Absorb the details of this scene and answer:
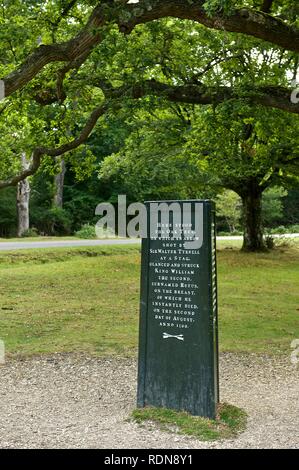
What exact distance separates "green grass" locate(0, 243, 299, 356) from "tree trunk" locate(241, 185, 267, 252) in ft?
3.62

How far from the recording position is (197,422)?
18.1 ft

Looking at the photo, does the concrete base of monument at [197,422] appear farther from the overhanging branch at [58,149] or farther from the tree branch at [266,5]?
the overhanging branch at [58,149]

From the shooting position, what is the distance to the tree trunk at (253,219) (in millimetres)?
23781

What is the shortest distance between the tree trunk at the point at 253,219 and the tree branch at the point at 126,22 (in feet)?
50.8

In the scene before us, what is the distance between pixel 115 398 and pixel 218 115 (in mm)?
6921

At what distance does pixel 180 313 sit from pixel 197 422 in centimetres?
110

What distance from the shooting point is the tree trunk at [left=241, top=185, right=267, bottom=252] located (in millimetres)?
23781

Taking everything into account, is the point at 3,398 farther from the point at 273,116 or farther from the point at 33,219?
the point at 33,219

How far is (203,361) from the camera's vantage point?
5645 mm

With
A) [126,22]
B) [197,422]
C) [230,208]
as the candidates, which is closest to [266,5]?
[126,22]

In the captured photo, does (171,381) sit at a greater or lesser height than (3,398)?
greater

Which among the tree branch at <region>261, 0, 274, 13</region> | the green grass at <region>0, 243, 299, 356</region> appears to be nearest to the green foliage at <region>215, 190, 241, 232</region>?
the green grass at <region>0, 243, 299, 356</region>

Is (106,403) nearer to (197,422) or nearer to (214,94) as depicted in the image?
(197,422)
